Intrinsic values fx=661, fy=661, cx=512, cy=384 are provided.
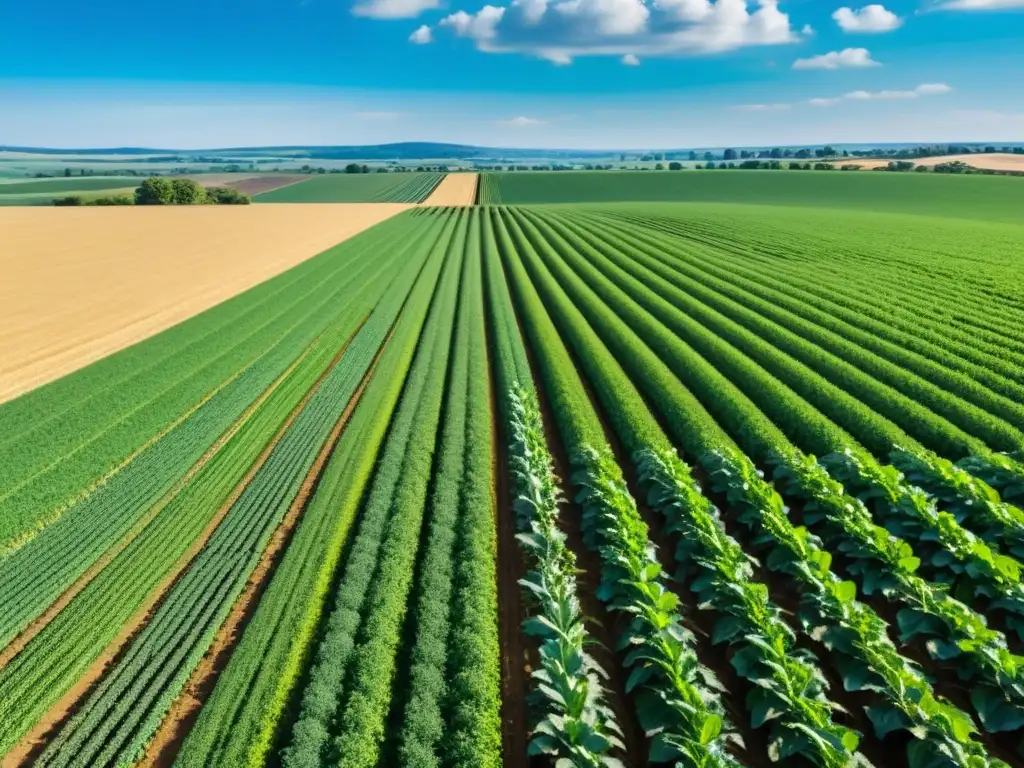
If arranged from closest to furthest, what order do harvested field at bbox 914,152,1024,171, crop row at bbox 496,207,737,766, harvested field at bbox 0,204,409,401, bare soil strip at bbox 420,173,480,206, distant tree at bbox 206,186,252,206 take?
crop row at bbox 496,207,737,766 < harvested field at bbox 0,204,409,401 < bare soil strip at bbox 420,173,480,206 < distant tree at bbox 206,186,252,206 < harvested field at bbox 914,152,1024,171

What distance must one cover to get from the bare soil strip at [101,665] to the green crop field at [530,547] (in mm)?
41

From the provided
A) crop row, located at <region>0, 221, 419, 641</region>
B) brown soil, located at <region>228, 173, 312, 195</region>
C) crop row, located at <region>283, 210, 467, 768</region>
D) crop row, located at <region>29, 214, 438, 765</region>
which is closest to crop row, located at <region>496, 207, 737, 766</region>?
crop row, located at <region>283, 210, 467, 768</region>

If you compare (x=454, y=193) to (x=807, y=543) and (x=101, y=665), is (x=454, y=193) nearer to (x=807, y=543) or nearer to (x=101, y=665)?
(x=807, y=543)

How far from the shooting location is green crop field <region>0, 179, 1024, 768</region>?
330 inches

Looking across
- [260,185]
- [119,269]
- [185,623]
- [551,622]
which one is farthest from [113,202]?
[551,622]

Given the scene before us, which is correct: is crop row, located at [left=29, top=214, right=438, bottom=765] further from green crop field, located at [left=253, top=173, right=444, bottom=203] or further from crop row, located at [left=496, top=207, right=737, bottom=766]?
green crop field, located at [left=253, top=173, right=444, bottom=203]

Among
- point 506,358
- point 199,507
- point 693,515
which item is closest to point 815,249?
point 506,358

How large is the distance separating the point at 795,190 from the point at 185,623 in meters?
117

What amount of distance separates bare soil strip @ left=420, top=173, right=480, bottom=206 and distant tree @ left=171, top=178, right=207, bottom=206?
34266 mm

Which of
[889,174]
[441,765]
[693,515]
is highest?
[889,174]

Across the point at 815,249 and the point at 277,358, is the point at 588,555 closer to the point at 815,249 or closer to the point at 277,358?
the point at 277,358

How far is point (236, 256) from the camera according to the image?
50000mm

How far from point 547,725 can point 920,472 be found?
A: 10.5 meters

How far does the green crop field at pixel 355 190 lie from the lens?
11056 cm
